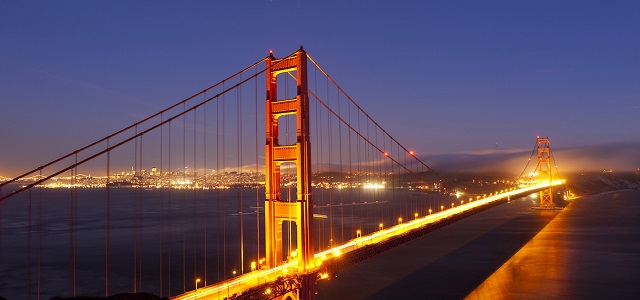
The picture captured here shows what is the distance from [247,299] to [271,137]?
702 centimetres

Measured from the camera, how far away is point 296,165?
1938cm

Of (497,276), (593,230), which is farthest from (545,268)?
(593,230)

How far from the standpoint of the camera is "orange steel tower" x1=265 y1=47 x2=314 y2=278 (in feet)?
60.7

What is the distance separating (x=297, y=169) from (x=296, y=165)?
1.53 ft

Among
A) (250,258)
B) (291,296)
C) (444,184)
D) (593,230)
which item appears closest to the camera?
(291,296)

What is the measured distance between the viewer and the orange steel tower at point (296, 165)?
18.5 metres

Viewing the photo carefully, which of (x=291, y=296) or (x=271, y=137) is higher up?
(x=271, y=137)

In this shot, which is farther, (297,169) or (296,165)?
(296,165)

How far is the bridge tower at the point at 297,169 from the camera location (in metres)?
18.5

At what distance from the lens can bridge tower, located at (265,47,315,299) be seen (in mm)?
18516

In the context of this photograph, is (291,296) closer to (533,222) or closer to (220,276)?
(220,276)

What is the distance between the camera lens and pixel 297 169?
18.9 m

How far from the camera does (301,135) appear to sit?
18.7 metres

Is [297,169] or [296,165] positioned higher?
[296,165]
